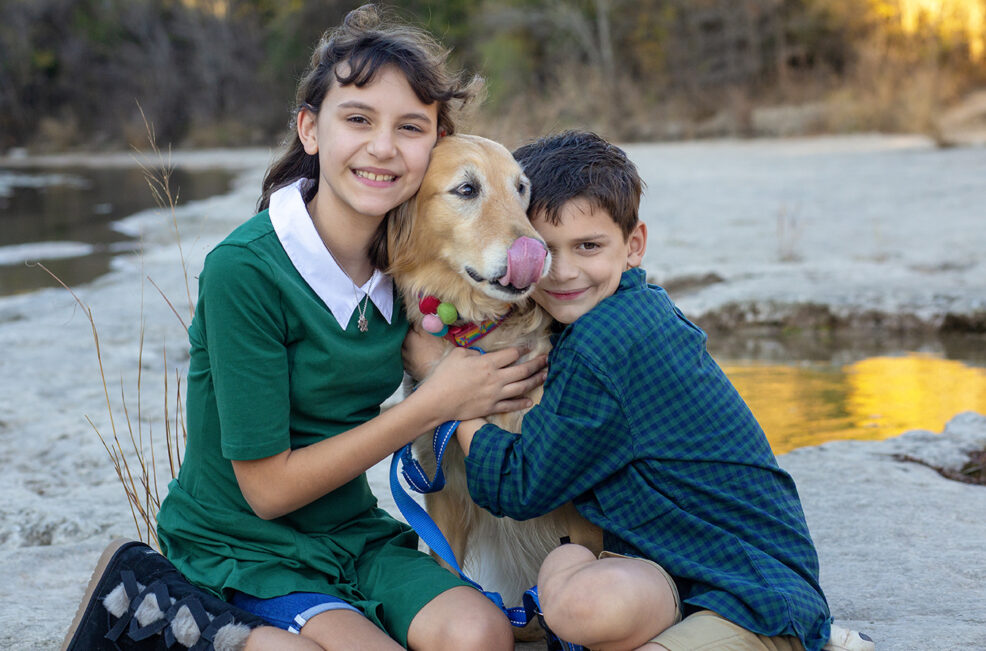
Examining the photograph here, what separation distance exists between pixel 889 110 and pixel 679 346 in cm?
1698

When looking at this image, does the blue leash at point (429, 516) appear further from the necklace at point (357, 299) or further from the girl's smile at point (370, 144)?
the girl's smile at point (370, 144)

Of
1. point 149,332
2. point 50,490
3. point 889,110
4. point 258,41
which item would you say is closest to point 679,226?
point 149,332

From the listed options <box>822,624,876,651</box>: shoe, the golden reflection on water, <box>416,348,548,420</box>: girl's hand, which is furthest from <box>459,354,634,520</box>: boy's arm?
the golden reflection on water

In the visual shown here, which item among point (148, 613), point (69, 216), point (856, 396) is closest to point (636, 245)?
point (148, 613)

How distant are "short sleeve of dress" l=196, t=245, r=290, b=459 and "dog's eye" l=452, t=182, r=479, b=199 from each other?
1.90ft

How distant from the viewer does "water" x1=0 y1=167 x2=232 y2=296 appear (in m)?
9.90

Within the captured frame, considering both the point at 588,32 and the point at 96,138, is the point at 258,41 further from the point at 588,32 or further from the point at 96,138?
the point at 588,32

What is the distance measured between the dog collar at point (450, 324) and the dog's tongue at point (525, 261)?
0.25m

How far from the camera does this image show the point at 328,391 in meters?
2.37

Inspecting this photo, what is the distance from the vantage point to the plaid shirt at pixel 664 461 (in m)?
2.15

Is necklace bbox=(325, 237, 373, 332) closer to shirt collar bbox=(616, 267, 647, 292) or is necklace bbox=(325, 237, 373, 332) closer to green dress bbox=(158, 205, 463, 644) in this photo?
green dress bbox=(158, 205, 463, 644)

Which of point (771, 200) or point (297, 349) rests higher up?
point (297, 349)

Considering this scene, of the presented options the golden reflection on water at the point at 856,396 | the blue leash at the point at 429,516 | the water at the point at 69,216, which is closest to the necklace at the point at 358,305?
the blue leash at the point at 429,516

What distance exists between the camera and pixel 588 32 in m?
27.5
